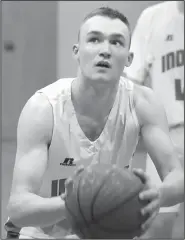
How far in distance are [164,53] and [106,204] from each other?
0.92m

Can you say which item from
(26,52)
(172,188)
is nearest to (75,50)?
(172,188)

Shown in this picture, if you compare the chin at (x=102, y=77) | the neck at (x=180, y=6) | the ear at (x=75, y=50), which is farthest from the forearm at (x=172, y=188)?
the neck at (x=180, y=6)

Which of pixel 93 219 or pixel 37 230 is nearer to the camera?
pixel 93 219

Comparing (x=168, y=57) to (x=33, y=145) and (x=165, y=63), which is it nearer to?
(x=165, y=63)

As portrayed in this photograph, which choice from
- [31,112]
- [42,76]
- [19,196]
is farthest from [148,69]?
[42,76]

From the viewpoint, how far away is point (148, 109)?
131cm

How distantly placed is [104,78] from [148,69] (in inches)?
24.7

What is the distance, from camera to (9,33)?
3.86m

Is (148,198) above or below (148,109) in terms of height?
below

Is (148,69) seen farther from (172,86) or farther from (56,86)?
(56,86)

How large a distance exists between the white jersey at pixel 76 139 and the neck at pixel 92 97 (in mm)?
18

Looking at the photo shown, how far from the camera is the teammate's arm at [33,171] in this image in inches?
43.3

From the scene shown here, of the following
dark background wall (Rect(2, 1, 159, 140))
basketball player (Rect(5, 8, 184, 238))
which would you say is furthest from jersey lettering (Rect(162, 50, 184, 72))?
dark background wall (Rect(2, 1, 159, 140))

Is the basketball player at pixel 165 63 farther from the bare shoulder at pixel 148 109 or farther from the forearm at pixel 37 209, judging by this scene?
the forearm at pixel 37 209
